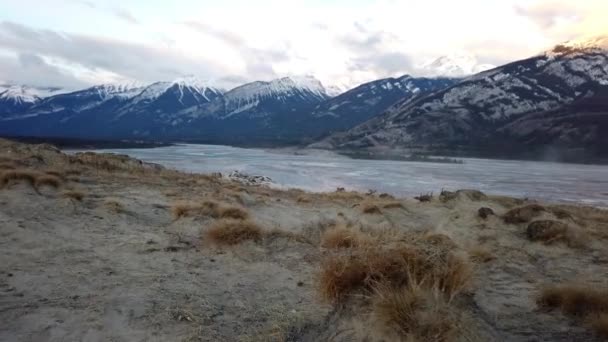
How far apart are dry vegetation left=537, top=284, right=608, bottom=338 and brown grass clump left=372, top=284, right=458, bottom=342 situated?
2.26 meters

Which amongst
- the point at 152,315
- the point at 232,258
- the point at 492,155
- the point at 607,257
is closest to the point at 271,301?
the point at 152,315

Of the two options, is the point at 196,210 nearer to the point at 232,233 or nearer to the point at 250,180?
the point at 232,233

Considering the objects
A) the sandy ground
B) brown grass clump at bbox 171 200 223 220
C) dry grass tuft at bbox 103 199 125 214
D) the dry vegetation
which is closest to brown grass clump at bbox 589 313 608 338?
the dry vegetation

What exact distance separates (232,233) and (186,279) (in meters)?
2.77

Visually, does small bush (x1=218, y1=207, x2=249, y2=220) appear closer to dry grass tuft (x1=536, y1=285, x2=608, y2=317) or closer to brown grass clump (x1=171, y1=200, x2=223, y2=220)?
brown grass clump (x1=171, y1=200, x2=223, y2=220)

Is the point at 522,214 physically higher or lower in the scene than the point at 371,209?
higher

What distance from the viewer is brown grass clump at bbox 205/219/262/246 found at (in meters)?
10.2

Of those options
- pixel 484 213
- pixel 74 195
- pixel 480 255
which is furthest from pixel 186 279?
pixel 484 213

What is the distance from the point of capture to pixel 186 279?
7.73 m

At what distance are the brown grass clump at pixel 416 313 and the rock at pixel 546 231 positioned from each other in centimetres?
1006

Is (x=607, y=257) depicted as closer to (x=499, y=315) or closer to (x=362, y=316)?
(x=499, y=315)

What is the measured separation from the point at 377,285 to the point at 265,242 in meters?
5.52

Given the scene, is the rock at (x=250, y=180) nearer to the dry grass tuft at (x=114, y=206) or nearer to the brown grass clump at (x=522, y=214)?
the brown grass clump at (x=522, y=214)

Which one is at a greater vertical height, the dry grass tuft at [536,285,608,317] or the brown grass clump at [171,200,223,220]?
the dry grass tuft at [536,285,608,317]
